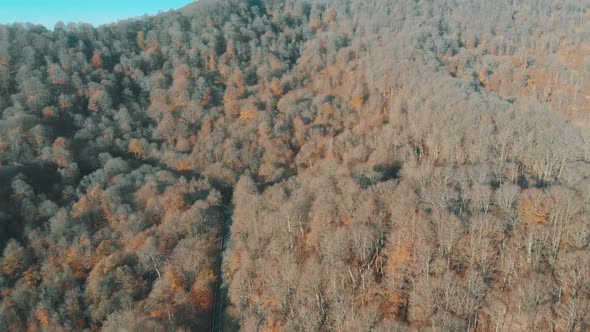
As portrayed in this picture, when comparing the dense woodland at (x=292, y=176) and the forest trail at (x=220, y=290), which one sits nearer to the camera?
the dense woodland at (x=292, y=176)

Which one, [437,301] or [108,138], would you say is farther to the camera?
[108,138]

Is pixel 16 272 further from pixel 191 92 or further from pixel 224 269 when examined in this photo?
pixel 191 92

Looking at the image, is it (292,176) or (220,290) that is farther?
(292,176)

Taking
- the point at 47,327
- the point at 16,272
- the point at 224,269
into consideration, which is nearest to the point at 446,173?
the point at 224,269

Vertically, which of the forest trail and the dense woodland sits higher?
the dense woodland

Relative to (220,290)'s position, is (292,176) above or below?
above

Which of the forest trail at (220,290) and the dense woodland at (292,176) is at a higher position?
the dense woodland at (292,176)

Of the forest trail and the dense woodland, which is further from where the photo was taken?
the forest trail

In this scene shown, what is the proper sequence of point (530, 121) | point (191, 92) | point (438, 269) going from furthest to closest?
point (191, 92), point (530, 121), point (438, 269)
